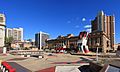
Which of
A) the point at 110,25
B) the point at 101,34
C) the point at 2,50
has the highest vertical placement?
the point at 110,25

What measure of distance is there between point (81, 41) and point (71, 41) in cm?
7605

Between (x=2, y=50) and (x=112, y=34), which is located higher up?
(x=112, y=34)

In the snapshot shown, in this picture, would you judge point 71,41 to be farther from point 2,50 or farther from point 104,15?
point 2,50

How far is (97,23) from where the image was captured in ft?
488

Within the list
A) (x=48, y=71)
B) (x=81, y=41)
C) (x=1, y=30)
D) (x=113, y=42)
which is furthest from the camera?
(x=113, y=42)

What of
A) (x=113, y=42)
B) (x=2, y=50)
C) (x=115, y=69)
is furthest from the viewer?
(x=113, y=42)

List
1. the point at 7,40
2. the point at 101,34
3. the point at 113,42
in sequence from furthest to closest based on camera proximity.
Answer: the point at 113,42, the point at 7,40, the point at 101,34

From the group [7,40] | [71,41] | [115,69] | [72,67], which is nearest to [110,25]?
[71,41]

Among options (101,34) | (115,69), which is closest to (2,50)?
(101,34)

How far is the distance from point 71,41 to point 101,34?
113 feet

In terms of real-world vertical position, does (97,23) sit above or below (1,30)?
above

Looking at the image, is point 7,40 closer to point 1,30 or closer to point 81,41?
point 1,30

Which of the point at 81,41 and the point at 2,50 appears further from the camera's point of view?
the point at 2,50

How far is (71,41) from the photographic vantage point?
13775 cm
